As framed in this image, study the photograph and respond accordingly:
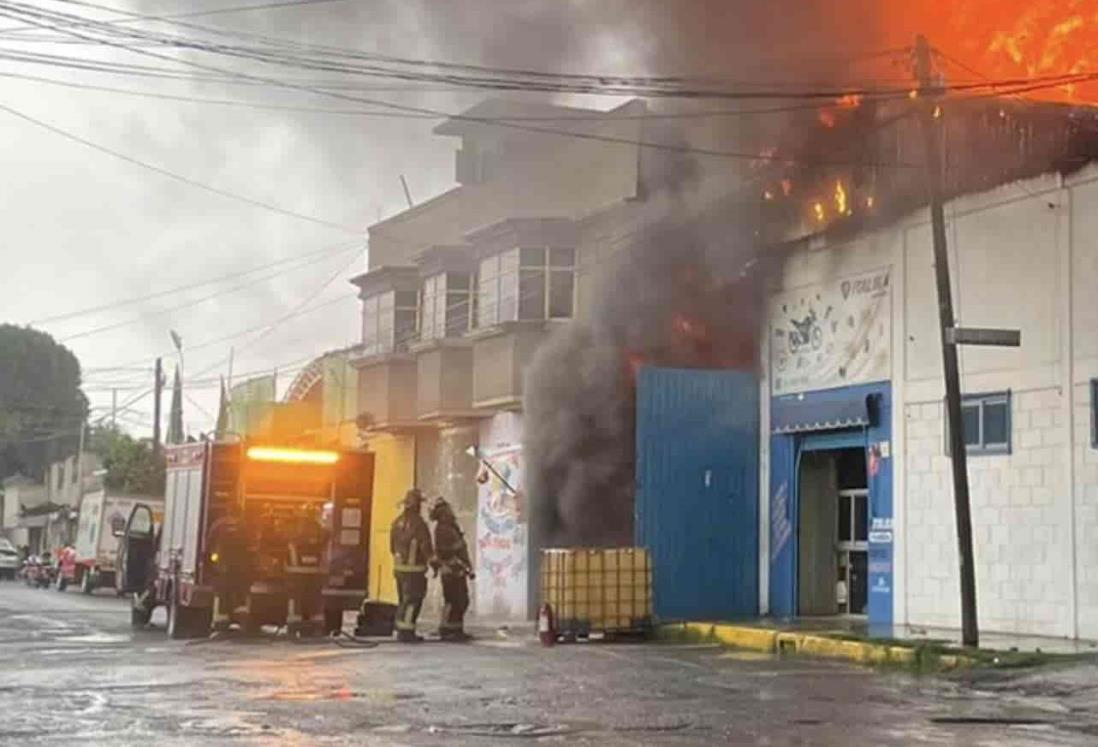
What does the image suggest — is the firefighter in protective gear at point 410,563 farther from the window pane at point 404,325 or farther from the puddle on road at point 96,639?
the window pane at point 404,325

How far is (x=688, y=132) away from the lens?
23875 millimetres

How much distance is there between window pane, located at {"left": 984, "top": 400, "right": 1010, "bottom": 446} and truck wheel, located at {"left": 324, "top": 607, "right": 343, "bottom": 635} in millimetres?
8525

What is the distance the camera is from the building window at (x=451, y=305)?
3025 cm

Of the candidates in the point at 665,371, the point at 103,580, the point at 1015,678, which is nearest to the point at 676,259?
the point at 665,371

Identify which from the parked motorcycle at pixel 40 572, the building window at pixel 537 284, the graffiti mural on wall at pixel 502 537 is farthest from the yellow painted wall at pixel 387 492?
the parked motorcycle at pixel 40 572

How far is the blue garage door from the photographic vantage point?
22.2 meters

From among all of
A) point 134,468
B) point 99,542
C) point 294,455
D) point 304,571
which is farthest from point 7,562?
point 304,571

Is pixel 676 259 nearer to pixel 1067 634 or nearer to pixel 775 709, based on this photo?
pixel 1067 634

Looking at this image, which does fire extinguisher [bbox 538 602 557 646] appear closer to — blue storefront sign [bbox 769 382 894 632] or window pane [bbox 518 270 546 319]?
blue storefront sign [bbox 769 382 894 632]

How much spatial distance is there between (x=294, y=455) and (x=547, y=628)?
171 inches

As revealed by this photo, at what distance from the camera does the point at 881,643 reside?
16.0 metres

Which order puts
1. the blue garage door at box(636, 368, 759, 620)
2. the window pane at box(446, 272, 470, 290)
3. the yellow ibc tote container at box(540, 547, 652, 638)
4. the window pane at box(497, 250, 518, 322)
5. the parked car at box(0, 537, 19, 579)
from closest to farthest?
the yellow ibc tote container at box(540, 547, 652, 638), the blue garage door at box(636, 368, 759, 620), the window pane at box(497, 250, 518, 322), the window pane at box(446, 272, 470, 290), the parked car at box(0, 537, 19, 579)

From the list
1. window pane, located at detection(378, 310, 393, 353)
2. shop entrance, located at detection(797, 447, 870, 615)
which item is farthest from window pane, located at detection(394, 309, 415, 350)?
shop entrance, located at detection(797, 447, 870, 615)

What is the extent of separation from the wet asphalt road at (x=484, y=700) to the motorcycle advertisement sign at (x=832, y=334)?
4954 mm
